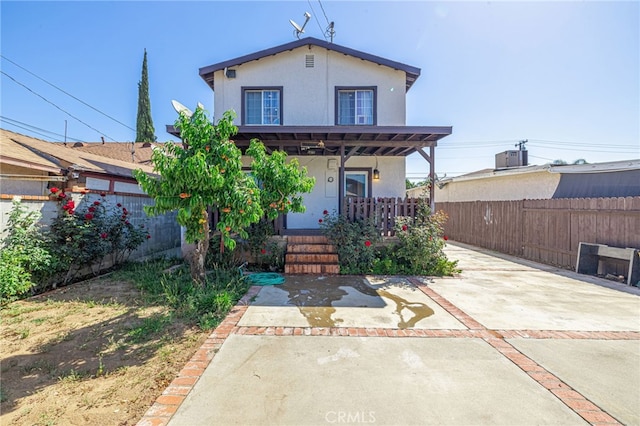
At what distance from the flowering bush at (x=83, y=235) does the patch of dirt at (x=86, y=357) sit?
92 cm

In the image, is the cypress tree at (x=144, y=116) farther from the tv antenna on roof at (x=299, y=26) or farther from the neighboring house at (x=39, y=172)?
the tv antenna on roof at (x=299, y=26)

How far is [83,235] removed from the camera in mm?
5703

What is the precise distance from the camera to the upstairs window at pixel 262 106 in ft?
31.0

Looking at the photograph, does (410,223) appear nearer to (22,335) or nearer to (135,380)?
(135,380)

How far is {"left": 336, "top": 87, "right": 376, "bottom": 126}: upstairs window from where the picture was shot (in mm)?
9453

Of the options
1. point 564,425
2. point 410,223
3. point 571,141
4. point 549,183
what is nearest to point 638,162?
point 549,183

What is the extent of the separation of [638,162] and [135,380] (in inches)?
487

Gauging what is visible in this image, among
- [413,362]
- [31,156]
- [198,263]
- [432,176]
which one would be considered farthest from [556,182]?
[31,156]

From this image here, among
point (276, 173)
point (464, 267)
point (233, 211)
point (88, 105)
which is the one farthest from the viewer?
point (88, 105)

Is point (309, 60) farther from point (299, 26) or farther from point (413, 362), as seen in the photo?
point (413, 362)

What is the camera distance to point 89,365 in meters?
2.87

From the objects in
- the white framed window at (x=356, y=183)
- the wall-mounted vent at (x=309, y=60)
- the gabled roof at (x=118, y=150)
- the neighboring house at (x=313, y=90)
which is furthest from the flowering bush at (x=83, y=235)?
the gabled roof at (x=118, y=150)

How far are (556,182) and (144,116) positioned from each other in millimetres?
25543

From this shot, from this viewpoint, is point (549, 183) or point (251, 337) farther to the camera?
point (549, 183)
